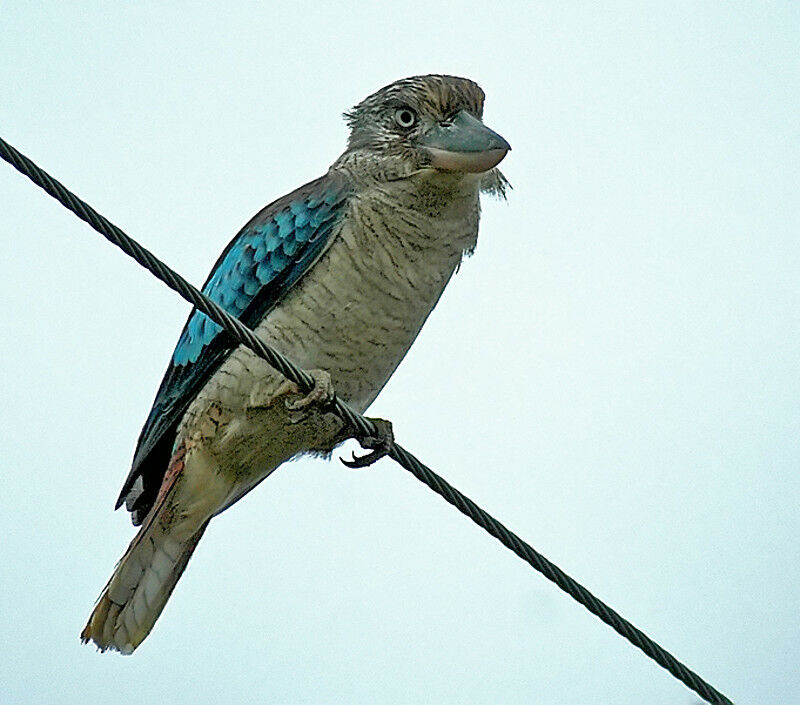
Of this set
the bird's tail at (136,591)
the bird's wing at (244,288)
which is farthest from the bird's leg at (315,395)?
the bird's tail at (136,591)

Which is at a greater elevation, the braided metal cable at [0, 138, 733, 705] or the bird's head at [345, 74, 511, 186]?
the bird's head at [345, 74, 511, 186]

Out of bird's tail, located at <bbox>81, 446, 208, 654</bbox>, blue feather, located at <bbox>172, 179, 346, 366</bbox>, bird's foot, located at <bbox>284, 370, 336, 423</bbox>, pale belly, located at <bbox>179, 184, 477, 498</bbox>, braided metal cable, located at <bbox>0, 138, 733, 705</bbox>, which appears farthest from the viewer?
bird's tail, located at <bbox>81, 446, 208, 654</bbox>

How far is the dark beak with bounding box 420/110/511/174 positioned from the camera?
4.06 metres

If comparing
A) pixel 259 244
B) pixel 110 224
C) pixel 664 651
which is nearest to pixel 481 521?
pixel 664 651

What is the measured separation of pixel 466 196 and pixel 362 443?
89cm

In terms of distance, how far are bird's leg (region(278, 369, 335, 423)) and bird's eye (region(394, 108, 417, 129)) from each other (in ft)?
3.13

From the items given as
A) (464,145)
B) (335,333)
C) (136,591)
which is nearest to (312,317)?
(335,333)

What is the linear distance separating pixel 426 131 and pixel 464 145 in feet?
0.75

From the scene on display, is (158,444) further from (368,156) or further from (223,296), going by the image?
(368,156)

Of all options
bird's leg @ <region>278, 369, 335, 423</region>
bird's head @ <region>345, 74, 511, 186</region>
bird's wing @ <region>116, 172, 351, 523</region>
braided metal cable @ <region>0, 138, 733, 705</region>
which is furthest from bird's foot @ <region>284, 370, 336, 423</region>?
bird's head @ <region>345, 74, 511, 186</region>

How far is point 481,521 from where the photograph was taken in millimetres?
2998

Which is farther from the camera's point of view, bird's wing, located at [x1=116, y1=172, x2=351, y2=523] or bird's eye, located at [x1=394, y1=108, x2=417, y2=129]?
bird's eye, located at [x1=394, y1=108, x2=417, y2=129]

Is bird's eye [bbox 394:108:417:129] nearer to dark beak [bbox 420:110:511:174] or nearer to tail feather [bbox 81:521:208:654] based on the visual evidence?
dark beak [bbox 420:110:511:174]

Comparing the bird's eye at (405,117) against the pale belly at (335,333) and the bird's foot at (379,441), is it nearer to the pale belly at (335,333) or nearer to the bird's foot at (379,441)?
the pale belly at (335,333)
